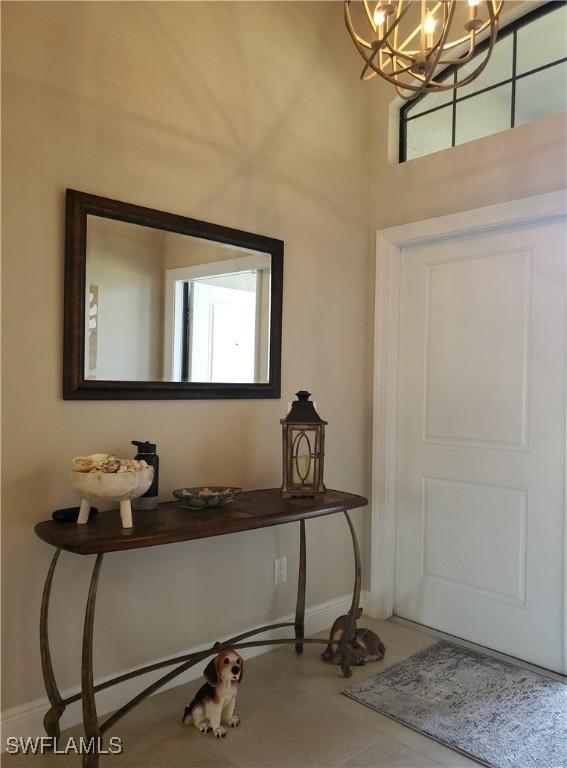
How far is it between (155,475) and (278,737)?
1021 millimetres

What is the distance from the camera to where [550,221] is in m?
2.64

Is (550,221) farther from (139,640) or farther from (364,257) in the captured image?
(139,640)

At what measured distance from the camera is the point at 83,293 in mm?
2172

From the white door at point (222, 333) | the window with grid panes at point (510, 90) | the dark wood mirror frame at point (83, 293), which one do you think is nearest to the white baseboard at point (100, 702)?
the dark wood mirror frame at point (83, 293)

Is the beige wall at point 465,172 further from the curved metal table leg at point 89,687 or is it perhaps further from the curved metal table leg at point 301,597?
the curved metal table leg at point 89,687

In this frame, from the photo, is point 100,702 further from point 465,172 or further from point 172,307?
point 465,172

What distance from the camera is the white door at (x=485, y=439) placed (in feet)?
8.70

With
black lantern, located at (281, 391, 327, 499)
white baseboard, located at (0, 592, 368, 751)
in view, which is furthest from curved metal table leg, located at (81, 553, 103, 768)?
black lantern, located at (281, 391, 327, 499)

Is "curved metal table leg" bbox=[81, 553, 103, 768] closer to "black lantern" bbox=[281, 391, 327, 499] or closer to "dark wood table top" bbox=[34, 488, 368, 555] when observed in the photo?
"dark wood table top" bbox=[34, 488, 368, 555]

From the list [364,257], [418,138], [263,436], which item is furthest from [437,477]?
[418,138]

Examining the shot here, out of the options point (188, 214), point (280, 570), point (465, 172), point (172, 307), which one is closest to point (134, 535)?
point (172, 307)

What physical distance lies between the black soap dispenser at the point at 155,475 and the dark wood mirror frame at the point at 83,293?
9.4 inches

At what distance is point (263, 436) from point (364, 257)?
3.87ft

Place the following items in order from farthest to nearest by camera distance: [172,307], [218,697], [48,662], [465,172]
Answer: [465,172], [172,307], [218,697], [48,662]
